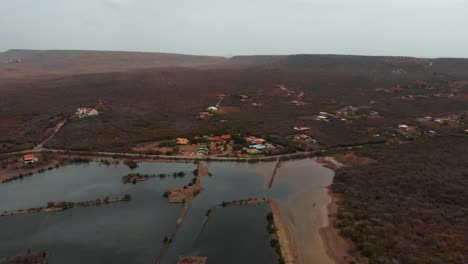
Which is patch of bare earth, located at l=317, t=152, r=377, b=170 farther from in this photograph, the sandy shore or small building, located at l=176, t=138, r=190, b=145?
small building, located at l=176, t=138, r=190, b=145

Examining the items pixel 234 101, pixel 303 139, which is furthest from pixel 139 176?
pixel 234 101

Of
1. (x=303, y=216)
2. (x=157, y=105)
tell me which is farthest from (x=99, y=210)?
(x=157, y=105)

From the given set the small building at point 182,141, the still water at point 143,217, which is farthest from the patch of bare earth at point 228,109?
the still water at point 143,217

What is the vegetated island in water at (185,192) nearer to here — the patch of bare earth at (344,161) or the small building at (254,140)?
the small building at (254,140)

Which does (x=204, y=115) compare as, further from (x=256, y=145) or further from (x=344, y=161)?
(x=344, y=161)

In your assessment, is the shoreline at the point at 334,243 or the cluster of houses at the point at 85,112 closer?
the shoreline at the point at 334,243

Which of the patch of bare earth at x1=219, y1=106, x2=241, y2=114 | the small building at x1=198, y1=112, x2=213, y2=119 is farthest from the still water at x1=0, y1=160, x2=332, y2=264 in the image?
the patch of bare earth at x1=219, y1=106, x2=241, y2=114
